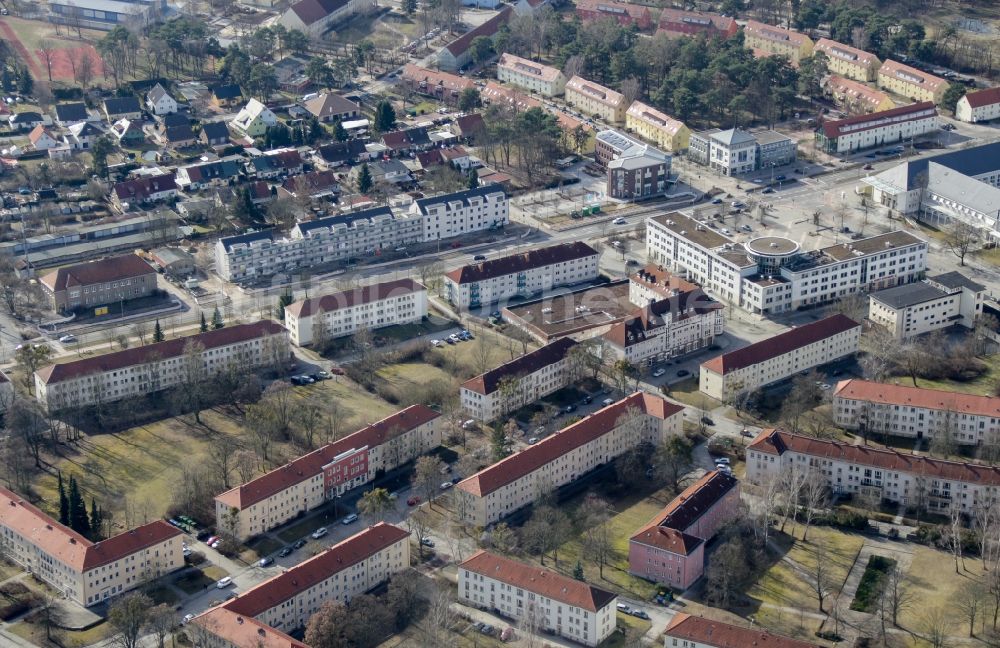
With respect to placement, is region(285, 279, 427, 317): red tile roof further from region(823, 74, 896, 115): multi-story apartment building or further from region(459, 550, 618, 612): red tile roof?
region(823, 74, 896, 115): multi-story apartment building

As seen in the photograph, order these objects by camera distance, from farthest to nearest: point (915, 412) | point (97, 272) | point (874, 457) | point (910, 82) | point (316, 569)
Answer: point (910, 82)
point (97, 272)
point (915, 412)
point (874, 457)
point (316, 569)

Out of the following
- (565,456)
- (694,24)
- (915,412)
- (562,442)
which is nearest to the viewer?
(565,456)

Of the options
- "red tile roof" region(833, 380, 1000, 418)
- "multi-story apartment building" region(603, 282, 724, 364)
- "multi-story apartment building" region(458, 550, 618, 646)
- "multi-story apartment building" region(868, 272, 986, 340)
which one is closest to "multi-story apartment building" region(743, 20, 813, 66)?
"multi-story apartment building" region(868, 272, 986, 340)

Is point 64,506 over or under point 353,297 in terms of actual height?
under

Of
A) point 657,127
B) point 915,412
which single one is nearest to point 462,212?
point 657,127

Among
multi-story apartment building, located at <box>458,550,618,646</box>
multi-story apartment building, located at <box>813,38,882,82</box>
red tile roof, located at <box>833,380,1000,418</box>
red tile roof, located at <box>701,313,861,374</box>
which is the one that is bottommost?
multi-story apartment building, located at <box>458,550,618,646</box>

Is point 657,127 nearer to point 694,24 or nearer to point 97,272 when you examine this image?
point 694,24
